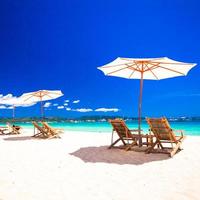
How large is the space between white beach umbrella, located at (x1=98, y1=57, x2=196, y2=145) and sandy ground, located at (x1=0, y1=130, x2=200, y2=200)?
1856mm

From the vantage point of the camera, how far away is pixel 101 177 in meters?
4.26

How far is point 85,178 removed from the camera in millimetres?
4223

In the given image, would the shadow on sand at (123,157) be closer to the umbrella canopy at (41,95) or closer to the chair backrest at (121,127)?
the chair backrest at (121,127)

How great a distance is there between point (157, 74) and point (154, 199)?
5.25 m

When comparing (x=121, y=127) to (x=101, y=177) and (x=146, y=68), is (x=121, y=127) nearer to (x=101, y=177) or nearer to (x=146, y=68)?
(x=146, y=68)

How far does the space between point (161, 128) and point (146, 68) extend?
91.1 inches

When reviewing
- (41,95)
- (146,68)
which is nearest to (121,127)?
(146,68)

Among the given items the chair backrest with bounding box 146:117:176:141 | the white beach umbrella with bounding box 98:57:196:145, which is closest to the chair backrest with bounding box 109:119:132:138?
the white beach umbrella with bounding box 98:57:196:145

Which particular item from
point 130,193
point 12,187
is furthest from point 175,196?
point 12,187

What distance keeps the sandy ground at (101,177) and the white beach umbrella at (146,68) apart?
73.1 inches

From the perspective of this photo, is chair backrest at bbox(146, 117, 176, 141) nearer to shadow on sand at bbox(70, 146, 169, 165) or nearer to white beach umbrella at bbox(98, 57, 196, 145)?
shadow on sand at bbox(70, 146, 169, 165)

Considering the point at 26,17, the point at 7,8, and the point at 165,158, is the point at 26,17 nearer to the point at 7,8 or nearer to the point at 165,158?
the point at 7,8

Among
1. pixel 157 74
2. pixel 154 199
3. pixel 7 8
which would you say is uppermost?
pixel 7 8

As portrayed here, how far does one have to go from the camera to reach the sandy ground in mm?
3436
